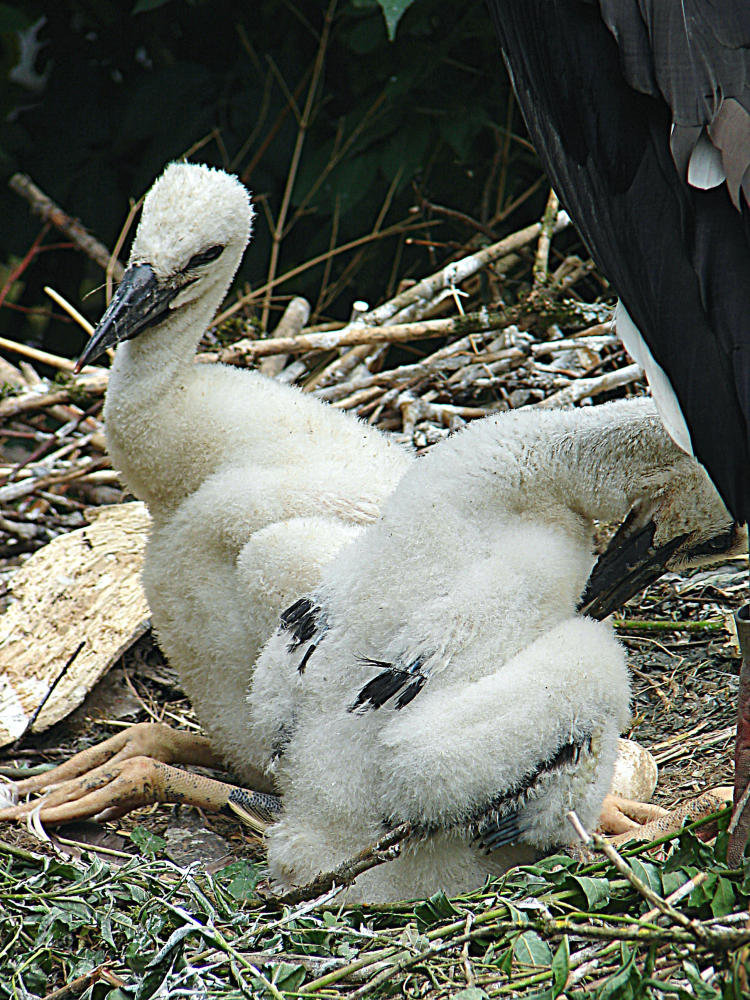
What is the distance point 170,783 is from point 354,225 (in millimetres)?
2451

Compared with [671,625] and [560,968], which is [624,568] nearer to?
[560,968]

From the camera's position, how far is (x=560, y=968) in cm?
153

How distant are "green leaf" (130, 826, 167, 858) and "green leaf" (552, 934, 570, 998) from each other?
3.09ft

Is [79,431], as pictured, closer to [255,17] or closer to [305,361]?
[305,361]

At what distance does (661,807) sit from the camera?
228 centimetres

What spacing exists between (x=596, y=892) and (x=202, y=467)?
50.1 inches

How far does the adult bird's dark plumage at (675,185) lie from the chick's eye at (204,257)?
0.92m

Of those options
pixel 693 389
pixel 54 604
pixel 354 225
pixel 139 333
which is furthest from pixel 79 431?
pixel 693 389

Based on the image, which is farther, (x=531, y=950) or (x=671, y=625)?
(x=671, y=625)

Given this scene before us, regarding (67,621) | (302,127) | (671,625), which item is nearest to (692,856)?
(671,625)

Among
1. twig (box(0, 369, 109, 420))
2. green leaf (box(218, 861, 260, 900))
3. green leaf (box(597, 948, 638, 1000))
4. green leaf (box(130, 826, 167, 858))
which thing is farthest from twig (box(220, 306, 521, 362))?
green leaf (box(597, 948, 638, 1000))

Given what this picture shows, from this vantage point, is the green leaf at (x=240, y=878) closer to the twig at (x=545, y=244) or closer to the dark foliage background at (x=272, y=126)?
the twig at (x=545, y=244)

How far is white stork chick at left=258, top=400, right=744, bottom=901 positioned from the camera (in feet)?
5.98

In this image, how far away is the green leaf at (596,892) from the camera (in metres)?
1.66
